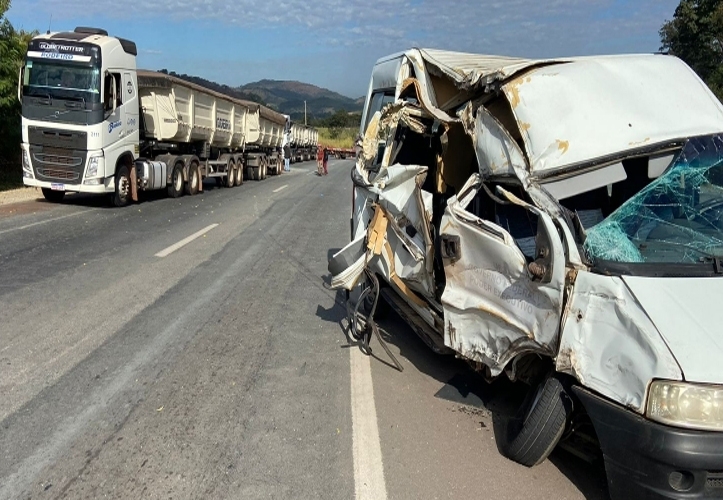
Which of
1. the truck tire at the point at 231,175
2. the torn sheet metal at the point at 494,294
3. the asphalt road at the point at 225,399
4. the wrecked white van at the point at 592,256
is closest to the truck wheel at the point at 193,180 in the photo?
the truck tire at the point at 231,175

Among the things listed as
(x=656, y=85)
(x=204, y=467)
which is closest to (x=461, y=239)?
(x=656, y=85)

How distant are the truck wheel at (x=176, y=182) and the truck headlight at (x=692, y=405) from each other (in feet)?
58.2

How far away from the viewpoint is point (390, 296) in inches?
209

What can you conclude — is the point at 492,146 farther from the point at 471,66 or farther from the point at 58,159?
the point at 58,159

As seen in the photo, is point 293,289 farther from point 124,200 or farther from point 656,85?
point 124,200

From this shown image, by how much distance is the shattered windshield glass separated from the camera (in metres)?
3.17

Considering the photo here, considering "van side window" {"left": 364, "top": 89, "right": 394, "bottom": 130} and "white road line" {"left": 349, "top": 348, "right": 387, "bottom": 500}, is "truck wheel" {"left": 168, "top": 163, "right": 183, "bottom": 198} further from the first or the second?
"white road line" {"left": 349, "top": 348, "right": 387, "bottom": 500}

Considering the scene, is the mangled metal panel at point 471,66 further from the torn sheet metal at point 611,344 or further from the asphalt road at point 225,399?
the asphalt road at point 225,399

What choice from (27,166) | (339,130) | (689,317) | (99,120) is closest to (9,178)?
(27,166)

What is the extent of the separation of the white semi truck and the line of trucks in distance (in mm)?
22

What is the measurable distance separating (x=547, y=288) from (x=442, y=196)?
2.01 metres

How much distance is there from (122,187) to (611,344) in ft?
48.8

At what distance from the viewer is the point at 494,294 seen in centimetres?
353

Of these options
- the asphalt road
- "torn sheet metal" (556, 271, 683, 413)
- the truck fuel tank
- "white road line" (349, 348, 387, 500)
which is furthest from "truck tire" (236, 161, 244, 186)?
Answer: "torn sheet metal" (556, 271, 683, 413)
